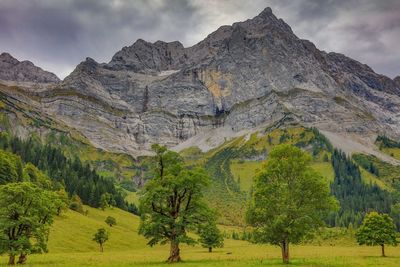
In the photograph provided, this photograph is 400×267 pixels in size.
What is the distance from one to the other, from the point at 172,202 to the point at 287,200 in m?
14.9

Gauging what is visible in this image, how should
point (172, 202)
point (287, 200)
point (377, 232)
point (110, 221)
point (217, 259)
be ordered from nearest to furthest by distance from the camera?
point (287, 200) → point (172, 202) → point (217, 259) → point (377, 232) → point (110, 221)

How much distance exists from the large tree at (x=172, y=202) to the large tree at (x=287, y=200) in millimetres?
7535

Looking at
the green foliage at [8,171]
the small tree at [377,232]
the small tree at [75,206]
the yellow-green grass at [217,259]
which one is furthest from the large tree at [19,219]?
the small tree at [75,206]

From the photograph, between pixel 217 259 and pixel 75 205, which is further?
pixel 75 205

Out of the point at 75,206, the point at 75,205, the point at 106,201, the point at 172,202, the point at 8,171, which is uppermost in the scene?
the point at 8,171

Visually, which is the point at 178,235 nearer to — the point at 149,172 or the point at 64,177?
the point at 149,172

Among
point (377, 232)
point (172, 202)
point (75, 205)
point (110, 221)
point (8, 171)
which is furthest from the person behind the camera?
point (75, 205)

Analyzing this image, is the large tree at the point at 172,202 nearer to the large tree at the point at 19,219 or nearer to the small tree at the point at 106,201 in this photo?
the large tree at the point at 19,219

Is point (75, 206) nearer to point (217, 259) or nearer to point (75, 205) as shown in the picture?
point (75, 205)

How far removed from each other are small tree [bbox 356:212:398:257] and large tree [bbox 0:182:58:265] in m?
66.5

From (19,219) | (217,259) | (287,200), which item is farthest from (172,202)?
(19,219)

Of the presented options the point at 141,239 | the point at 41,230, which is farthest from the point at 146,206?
→ the point at 141,239

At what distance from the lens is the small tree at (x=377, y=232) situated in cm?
8506

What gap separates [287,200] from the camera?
47344mm
